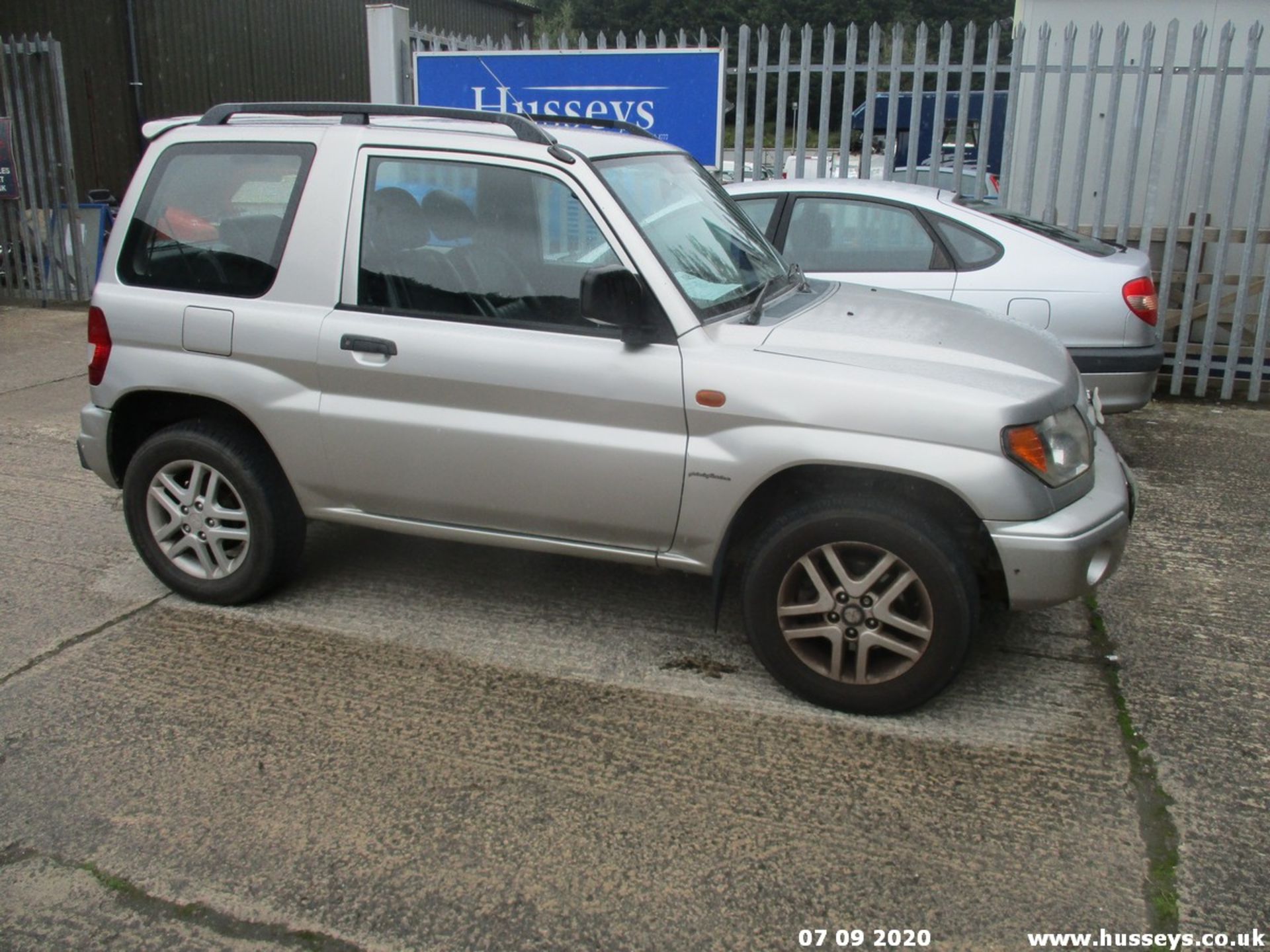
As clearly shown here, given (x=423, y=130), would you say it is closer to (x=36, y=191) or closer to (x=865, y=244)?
(x=865, y=244)

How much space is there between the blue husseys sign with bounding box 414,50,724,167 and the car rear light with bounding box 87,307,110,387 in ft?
16.7

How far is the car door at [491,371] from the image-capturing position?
3.68m

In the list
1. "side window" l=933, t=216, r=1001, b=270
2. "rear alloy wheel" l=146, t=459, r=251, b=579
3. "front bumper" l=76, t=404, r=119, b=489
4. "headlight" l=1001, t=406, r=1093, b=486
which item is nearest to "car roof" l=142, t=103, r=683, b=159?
"front bumper" l=76, t=404, r=119, b=489

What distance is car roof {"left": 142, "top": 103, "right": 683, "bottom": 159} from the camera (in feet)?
12.8

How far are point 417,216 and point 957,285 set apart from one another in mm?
3522

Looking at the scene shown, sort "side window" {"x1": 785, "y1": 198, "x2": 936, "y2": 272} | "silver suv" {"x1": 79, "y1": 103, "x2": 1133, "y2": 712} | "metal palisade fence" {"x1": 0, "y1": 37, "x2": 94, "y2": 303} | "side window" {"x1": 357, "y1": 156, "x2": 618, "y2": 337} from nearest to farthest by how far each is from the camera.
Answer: "silver suv" {"x1": 79, "y1": 103, "x2": 1133, "y2": 712}
"side window" {"x1": 357, "y1": 156, "x2": 618, "y2": 337}
"side window" {"x1": 785, "y1": 198, "x2": 936, "y2": 272}
"metal palisade fence" {"x1": 0, "y1": 37, "x2": 94, "y2": 303}

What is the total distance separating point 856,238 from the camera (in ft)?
21.5

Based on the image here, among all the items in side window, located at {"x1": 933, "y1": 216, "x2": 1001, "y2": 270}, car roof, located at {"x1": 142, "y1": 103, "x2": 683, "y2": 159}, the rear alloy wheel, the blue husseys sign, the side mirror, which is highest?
the blue husseys sign

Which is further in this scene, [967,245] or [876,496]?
[967,245]

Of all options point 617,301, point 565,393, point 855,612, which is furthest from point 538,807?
point 617,301

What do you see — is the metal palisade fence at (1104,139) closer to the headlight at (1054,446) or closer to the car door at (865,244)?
the car door at (865,244)

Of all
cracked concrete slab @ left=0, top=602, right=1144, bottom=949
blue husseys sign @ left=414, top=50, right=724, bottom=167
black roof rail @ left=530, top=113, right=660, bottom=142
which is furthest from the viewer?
blue husseys sign @ left=414, top=50, right=724, bottom=167

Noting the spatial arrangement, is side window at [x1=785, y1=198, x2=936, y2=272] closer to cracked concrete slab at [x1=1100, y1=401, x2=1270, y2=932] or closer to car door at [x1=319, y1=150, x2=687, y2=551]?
cracked concrete slab at [x1=1100, y1=401, x2=1270, y2=932]

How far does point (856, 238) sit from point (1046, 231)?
1.18m
